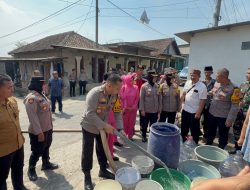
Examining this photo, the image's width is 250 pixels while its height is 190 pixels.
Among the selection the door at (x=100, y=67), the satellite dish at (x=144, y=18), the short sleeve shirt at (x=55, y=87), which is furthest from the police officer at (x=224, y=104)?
the satellite dish at (x=144, y=18)

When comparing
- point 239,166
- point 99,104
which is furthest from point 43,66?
point 239,166

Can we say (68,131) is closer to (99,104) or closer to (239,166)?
(99,104)

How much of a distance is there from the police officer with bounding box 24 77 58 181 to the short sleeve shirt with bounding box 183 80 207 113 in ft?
10.0

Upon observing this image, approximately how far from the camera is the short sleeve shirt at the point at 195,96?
4.56m

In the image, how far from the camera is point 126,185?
2791mm

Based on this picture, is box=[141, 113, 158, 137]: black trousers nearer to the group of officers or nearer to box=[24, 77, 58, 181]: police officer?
the group of officers

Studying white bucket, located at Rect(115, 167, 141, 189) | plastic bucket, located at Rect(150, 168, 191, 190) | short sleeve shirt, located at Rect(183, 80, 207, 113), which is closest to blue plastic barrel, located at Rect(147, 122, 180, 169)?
plastic bucket, located at Rect(150, 168, 191, 190)

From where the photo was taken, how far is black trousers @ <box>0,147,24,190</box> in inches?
104

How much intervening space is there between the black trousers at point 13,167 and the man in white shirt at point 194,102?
3542 millimetres

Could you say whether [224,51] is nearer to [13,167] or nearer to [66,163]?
[66,163]

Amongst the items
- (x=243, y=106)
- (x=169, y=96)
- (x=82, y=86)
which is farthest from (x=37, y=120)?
(x=82, y=86)

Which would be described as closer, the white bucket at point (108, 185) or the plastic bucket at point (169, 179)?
the white bucket at point (108, 185)

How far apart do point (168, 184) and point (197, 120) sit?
2131mm

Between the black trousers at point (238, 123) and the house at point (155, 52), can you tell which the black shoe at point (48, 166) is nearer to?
the black trousers at point (238, 123)
